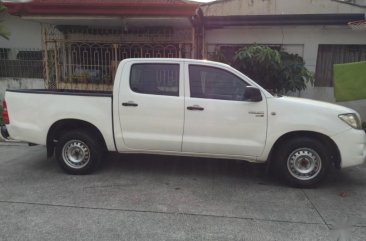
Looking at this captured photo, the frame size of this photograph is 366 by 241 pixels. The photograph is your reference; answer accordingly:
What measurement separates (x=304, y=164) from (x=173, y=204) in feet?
6.58

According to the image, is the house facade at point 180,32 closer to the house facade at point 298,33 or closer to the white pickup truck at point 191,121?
the house facade at point 298,33

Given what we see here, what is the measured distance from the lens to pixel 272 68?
7.82 meters

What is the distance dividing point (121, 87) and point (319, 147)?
297cm

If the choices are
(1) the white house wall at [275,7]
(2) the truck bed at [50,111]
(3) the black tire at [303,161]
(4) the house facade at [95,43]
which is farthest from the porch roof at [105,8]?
(3) the black tire at [303,161]

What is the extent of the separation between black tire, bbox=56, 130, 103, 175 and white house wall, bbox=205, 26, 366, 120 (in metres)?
5.42

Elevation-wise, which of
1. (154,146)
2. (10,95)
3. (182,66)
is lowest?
(154,146)

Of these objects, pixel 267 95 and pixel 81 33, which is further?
pixel 81 33

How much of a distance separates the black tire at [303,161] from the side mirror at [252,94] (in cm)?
76

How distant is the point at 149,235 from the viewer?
11.7 ft

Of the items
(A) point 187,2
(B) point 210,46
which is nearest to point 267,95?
(A) point 187,2

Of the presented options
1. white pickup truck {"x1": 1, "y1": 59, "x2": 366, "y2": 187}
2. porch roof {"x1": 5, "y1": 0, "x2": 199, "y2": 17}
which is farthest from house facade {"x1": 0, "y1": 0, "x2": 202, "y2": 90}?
white pickup truck {"x1": 1, "y1": 59, "x2": 366, "y2": 187}

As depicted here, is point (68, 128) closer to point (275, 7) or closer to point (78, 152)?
point (78, 152)

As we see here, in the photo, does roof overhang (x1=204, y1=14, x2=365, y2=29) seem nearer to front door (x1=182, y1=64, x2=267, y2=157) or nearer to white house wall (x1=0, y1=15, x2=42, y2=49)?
front door (x1=182, y1=64, x2=267, y2=157)

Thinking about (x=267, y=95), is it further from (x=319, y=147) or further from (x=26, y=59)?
(x=26, y=59)
